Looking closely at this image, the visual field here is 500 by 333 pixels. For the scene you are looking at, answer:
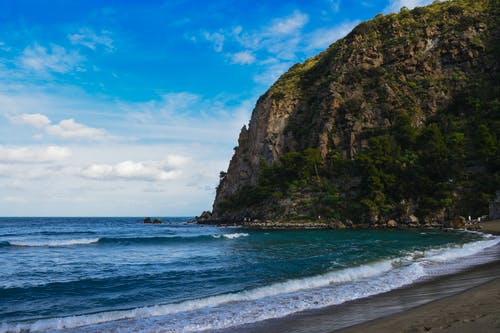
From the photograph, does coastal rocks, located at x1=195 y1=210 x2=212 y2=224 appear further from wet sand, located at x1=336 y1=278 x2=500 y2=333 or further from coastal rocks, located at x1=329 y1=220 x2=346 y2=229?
wet sand, located at x1=336 y1=278 x2=500 y2=333

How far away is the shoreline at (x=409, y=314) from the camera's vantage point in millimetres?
7555

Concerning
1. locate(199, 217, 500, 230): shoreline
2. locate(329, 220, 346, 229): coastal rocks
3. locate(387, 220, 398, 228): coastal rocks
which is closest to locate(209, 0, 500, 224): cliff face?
locate(199, 217, 500, 230): shoreline

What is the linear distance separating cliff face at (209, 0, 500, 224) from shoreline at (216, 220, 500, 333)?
5250cm

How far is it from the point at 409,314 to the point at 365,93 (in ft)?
248

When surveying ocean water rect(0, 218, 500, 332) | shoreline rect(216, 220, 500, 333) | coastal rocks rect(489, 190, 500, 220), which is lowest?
→ ocean water rect(0, 218, 500, 332)

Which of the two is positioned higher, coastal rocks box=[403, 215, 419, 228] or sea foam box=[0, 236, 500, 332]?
coastal rocks box=[403, 215, 419, 228]

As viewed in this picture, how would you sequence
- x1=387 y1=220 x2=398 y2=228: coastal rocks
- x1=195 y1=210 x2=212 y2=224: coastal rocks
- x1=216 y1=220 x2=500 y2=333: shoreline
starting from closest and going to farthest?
x1=216 y1=220 x2=500 y2=333: shoreline → x1=387 y1=220 x2=398 y2=228: coastal rocks → x1=195 y1=210 x2=212 y2=224: coastal rocks

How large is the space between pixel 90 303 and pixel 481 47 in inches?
3429

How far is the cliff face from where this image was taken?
73562 millimetres

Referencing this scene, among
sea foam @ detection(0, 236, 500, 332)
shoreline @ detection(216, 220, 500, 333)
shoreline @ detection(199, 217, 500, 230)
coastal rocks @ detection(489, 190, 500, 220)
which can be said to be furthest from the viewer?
coastal rocks @ detection(489, 190, 500, 220)

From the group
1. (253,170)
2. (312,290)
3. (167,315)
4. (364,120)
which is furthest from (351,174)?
(167,315)

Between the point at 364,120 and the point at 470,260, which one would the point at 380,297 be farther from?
the point at 364,120

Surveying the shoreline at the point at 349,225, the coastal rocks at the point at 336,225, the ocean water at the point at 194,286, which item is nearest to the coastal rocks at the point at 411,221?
the shoreline at the point at 349,225

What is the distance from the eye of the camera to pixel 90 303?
44.3 ft
